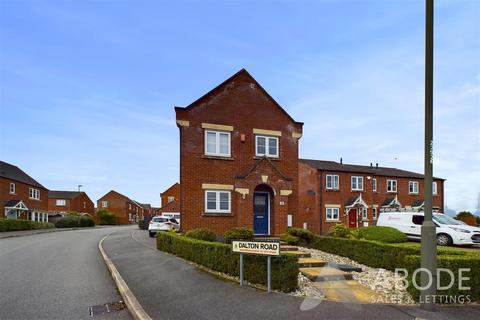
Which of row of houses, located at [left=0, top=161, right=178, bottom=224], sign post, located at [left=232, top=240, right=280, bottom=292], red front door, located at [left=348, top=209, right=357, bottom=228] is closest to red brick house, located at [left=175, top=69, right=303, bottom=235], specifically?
sign post, located at [left=232, top=240, right=280, bottom=292]

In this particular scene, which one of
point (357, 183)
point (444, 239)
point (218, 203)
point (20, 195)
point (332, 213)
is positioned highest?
point (357, 183)

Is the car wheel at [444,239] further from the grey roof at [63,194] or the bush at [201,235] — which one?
the grey roof at [63,194]

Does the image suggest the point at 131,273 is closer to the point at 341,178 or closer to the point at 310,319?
the point at 310,319

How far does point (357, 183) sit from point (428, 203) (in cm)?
3279

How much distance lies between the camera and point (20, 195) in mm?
52531

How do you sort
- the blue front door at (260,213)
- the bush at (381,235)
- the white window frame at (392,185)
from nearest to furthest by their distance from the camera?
1. the bush at (381,235)
2. the blue front door at (260,213)
3. the white window frame at (392,185)

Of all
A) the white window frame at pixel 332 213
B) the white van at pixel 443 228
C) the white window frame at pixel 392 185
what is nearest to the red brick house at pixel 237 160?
the white van at pixel 443 228

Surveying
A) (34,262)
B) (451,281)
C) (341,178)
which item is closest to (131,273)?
(34,262)

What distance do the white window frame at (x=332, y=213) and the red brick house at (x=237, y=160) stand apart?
652 inches

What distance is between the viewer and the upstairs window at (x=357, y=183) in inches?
1533

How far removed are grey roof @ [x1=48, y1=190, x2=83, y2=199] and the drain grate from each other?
3313 inches

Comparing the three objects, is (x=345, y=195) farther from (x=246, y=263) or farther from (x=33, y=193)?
(x=33, y=193)

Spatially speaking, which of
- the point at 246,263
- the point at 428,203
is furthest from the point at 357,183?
the point at 428,203

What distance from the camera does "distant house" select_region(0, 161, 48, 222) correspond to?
47.8 m
